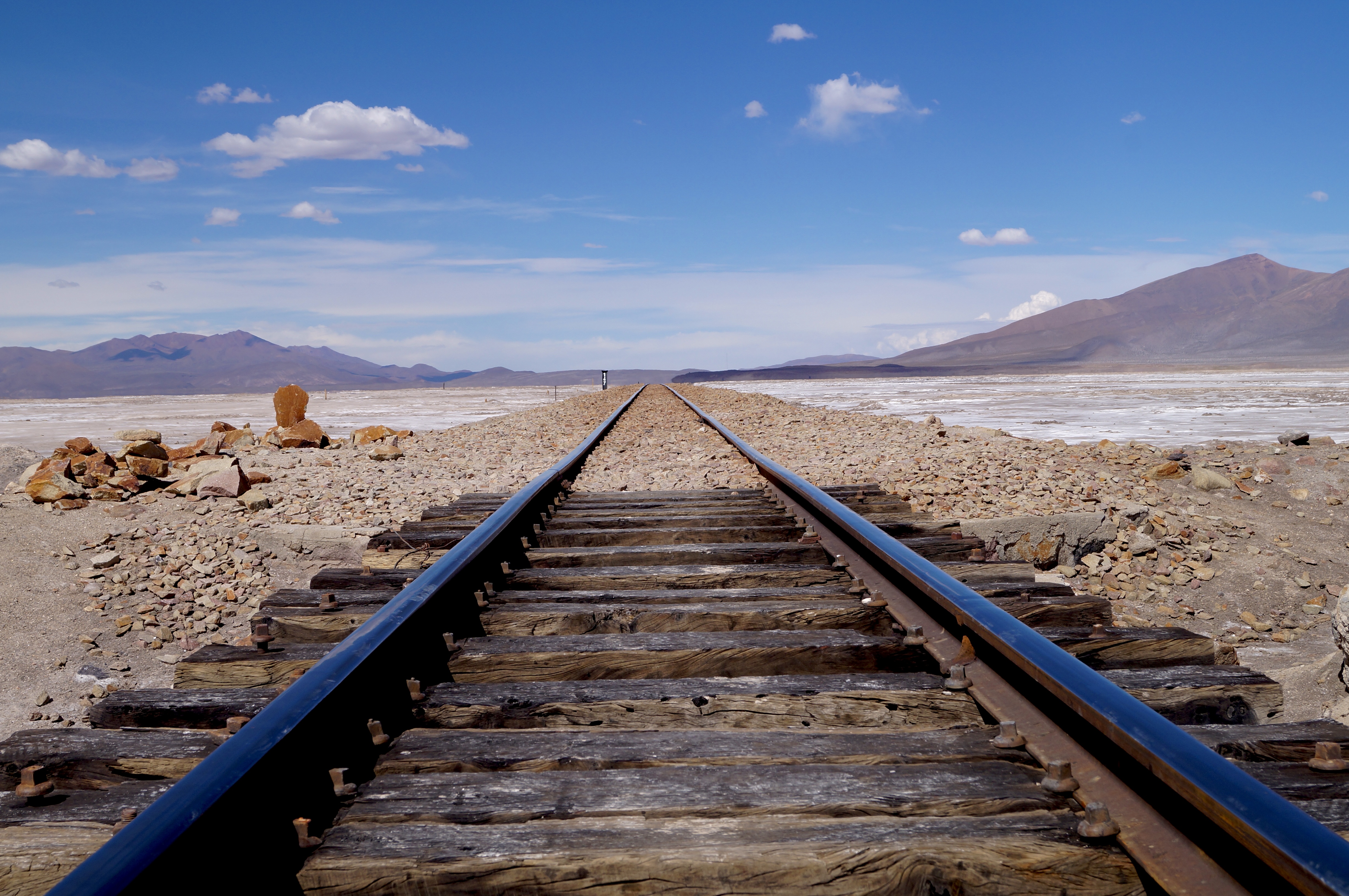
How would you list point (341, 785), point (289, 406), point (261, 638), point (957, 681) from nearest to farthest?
point (341, 785)
point (957, 681)
point (261, 638)
point (289, 406)

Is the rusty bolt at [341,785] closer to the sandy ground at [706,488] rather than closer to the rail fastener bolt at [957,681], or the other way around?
the rail fastener bolt at [957,681]

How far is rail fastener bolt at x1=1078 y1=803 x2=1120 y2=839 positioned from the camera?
1676 millimetres

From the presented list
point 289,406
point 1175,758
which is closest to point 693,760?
point 1175,758

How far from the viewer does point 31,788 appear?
1.87m

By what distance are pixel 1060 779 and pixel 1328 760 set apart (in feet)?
1.79

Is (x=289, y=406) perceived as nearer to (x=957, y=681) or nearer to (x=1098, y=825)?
(x=957, y=681)

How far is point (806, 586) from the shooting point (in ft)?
12.0

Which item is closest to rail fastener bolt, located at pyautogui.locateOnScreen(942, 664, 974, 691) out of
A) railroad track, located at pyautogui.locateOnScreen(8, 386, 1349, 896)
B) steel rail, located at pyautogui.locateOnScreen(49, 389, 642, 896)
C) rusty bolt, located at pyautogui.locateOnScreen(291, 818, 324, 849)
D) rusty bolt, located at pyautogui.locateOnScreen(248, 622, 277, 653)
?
railroad track, located at pyautogui.locateOnScreen(8, 386, 1349, 896)

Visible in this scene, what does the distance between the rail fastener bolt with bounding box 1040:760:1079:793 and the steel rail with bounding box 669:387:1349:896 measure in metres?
0.11

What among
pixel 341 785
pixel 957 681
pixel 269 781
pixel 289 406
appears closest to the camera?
pixel 269 781

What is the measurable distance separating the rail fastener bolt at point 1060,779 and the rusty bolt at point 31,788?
2.04 meters

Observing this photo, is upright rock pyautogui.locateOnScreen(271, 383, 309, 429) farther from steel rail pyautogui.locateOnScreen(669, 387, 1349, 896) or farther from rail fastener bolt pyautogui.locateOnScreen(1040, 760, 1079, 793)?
rail fastener bolt pyautogui.locateOnScreen(1040, 760, 1079, 793)

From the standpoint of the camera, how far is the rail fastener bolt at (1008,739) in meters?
2.06

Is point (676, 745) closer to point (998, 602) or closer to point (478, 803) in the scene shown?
point (478, 803)
